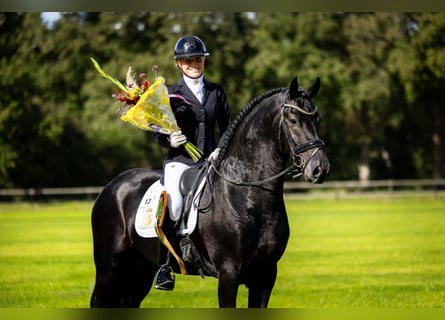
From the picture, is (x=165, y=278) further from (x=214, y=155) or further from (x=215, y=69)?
(x=215, y=69)

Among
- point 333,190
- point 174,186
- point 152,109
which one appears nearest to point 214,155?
point 174,186

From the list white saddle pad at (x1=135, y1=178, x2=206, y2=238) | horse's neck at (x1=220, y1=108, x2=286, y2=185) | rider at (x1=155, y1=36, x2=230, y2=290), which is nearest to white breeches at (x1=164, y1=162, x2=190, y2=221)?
rider at (x1=155, y1=36, x2=230, y2=290)

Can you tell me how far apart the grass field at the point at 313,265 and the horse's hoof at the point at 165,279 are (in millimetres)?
3742

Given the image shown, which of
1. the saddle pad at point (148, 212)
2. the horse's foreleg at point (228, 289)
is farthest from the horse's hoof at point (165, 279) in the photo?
the horse's foreleg at point (228, 289)

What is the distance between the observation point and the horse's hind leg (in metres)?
7.86

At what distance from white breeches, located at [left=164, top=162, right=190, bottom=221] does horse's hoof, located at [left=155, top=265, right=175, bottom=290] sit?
478 millimetres

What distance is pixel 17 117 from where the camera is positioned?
3959 cm

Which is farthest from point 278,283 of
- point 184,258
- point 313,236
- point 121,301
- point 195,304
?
point 313,236

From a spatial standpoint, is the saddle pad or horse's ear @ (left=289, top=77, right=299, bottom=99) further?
the saddle pad

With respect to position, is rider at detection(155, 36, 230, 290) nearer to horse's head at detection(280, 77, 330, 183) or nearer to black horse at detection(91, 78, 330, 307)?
black horse at detection(91, 78, 330, 307)

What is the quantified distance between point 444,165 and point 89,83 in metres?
22.9

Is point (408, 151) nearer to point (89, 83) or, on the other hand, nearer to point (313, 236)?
point (89, 83)

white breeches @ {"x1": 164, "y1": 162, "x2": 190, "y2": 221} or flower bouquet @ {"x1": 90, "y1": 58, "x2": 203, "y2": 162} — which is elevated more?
flower bouquet @ {"x1": 90, "y1": 58, "x2": 203, "y2": 162}

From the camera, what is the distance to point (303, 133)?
6.17 m
